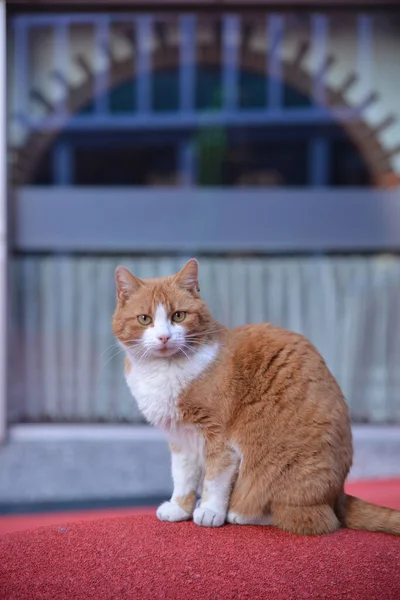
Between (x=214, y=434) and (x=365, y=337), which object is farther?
(x=365, y=337)

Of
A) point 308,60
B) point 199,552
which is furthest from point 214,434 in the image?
point 308,60

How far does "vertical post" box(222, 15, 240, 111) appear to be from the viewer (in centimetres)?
322

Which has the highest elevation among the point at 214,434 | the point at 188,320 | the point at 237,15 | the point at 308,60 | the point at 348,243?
the point at 237,15

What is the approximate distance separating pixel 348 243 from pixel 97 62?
1.49 m

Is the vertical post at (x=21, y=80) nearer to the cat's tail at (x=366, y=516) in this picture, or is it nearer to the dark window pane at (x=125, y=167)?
the dark window pane at (x=125, y=167)

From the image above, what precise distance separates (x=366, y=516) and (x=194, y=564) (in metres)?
0.39

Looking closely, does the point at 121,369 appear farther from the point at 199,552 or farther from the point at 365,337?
the point at 199,552

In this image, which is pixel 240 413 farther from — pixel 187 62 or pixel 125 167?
pixel 187 62

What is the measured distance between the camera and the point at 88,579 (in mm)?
1062

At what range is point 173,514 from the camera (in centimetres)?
135

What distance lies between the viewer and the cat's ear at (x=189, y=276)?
4.28ft

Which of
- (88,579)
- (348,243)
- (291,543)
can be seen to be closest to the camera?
(88,579)

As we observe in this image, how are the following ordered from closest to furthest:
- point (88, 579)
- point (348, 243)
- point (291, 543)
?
point (88, 579) → point (291, 543) → point (348, 243)

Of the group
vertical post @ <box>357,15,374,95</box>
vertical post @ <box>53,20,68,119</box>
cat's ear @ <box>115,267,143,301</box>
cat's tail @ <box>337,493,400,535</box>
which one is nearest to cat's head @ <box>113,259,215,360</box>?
cat's ear @ <box>115,267,143,301</box>
